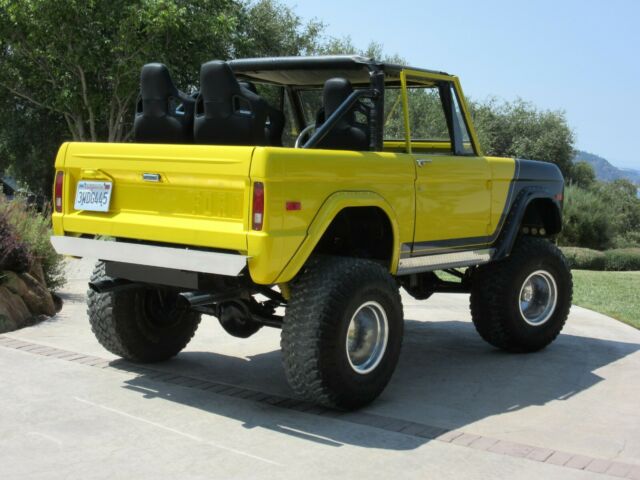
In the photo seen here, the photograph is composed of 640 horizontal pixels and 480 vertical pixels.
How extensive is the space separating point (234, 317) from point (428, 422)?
4.79 feet

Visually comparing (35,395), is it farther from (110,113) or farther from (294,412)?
(110,113)

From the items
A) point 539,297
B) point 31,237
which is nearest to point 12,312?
point 31,237

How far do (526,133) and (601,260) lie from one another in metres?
31.4

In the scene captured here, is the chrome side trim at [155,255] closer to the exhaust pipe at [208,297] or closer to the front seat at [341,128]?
the exhaust pipe at [208,297]

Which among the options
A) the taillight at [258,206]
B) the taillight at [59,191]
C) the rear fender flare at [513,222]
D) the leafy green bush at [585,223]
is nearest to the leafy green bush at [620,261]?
the leafy green bush at [585,223]

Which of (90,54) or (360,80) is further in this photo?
(90,54)

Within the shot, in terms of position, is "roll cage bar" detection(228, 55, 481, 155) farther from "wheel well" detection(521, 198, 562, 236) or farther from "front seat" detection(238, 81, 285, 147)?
"wheel well" detection(521, 198, 562, 236)

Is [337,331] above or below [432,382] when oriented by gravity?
above

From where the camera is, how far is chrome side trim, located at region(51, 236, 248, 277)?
4.60 meters

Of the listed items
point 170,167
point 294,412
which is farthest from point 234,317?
point 170,167

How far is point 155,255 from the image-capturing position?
4941 mm

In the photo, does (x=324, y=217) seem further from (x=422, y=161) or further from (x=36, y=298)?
(x=36, y=298)

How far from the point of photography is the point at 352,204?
199 inches

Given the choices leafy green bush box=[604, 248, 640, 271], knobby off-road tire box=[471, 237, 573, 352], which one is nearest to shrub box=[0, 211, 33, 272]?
knobby off-road tire box=[471, 237, 573, 352]
